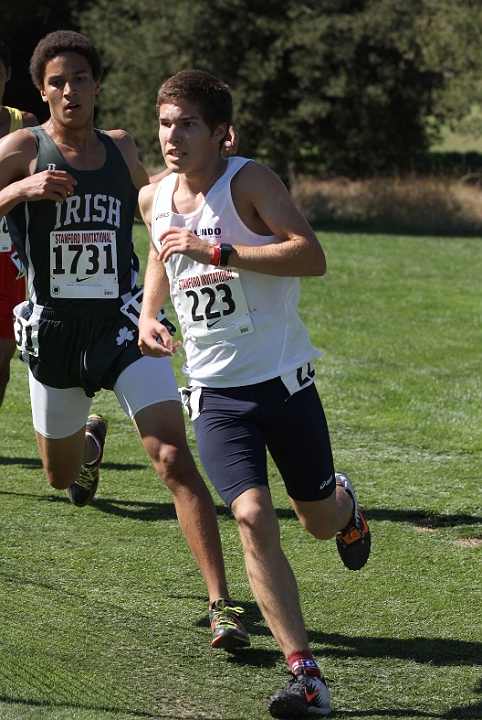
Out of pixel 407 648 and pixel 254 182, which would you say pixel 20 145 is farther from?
pixel 407 648

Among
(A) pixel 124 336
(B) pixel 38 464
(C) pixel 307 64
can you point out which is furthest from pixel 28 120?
(C) pixel 307 64

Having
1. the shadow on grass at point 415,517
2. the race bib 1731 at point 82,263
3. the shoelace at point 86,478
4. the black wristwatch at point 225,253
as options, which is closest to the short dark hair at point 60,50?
the race bib 1731 at point 82,263

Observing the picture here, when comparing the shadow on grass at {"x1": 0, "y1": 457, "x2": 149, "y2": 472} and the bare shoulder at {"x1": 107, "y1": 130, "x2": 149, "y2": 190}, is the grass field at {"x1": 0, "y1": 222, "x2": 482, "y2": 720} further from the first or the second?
the bare shoulder at {"x1": 107, "y1": 130, "x2": 149, "y2": 190}

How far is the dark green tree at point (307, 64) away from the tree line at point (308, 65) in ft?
0.10

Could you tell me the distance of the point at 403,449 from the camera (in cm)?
745

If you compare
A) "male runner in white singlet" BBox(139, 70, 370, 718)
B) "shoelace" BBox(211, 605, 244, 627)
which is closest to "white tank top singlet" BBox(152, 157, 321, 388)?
"male runner in white singlet" BBox(139, 70, 370, 718)

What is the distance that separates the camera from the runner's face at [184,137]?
3.71 metres

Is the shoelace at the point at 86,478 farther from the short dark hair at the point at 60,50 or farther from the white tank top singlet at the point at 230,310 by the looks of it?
the short dark hair at the point at 60,50

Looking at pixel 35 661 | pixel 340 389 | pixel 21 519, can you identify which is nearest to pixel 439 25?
pixel 340 389

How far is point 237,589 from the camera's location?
476cm

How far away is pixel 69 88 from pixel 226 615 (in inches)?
93.7

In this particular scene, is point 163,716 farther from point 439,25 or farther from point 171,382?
point 439,25

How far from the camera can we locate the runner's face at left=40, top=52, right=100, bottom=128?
448 cm

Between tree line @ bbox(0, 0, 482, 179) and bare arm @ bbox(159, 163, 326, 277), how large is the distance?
22628 millimetres
